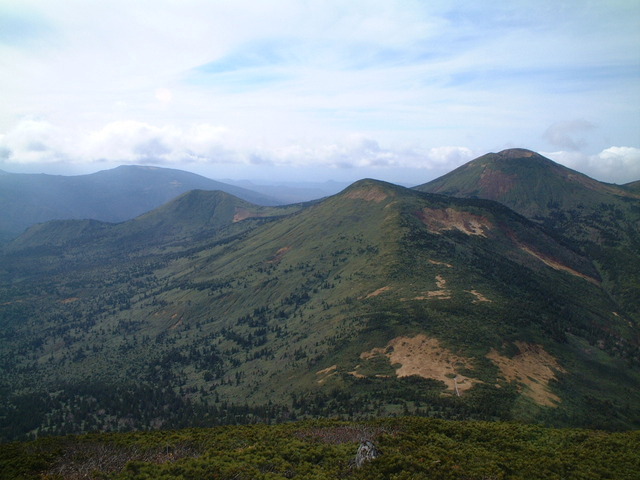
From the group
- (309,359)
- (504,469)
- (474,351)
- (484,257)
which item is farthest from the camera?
(484,257)

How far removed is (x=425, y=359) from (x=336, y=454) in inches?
2281

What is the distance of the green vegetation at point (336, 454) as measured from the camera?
3603cm

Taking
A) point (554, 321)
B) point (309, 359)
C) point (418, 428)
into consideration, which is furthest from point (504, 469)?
point (554, 321)

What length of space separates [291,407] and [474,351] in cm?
4946

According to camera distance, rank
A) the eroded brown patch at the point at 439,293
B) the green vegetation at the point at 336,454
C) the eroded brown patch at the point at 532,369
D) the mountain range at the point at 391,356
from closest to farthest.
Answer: the green vegetation at the point at 336,454
the eroded brown patch at the point at 532,369
the mountain range at the point at 391,356
the eroded brown patch at the point at 439,293

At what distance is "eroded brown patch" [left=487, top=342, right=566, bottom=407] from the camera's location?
255ft

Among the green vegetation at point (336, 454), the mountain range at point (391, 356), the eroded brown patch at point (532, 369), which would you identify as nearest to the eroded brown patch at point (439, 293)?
the mountain range at point (391, 356)

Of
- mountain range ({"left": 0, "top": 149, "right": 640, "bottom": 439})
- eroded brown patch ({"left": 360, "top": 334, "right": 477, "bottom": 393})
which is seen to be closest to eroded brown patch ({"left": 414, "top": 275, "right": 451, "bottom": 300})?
mountain range ({"left": 0, "top": 149, "right": 640, "bottom": 439})

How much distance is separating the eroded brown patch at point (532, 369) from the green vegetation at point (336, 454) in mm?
27561

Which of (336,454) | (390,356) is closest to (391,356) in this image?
(390,356)

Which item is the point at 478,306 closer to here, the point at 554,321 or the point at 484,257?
the point at 554,321

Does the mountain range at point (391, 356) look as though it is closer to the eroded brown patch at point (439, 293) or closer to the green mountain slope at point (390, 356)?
the green mountain slope at point (390, 356)

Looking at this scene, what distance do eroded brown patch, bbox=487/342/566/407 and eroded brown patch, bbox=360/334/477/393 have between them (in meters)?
9.23

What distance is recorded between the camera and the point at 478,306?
390ft
